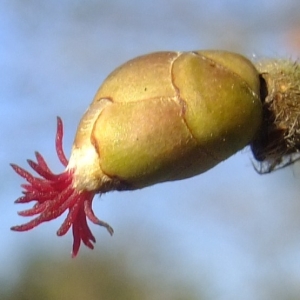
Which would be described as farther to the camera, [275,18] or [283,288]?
[283,288]

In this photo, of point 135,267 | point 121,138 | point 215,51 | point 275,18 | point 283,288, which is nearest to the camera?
point 121,138

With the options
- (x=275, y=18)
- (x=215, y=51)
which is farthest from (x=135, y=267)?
(x=215, y=51)

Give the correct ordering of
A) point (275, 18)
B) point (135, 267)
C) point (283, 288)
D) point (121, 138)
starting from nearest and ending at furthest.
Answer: point (121, 138)
point (275, 18)
point (283, 288)
point (135, 267)

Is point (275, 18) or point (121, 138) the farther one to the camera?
point (275, 18)

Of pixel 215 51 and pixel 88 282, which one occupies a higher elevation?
pixel 215 51

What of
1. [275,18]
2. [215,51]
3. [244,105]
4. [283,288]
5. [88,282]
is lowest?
[283,288]

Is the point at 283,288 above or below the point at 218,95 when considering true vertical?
below

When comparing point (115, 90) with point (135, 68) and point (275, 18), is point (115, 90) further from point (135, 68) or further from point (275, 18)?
point (275, 18)

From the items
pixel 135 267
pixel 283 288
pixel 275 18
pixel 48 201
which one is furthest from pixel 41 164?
pixel 135 267

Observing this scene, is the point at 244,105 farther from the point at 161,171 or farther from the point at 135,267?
the point at 135,267
